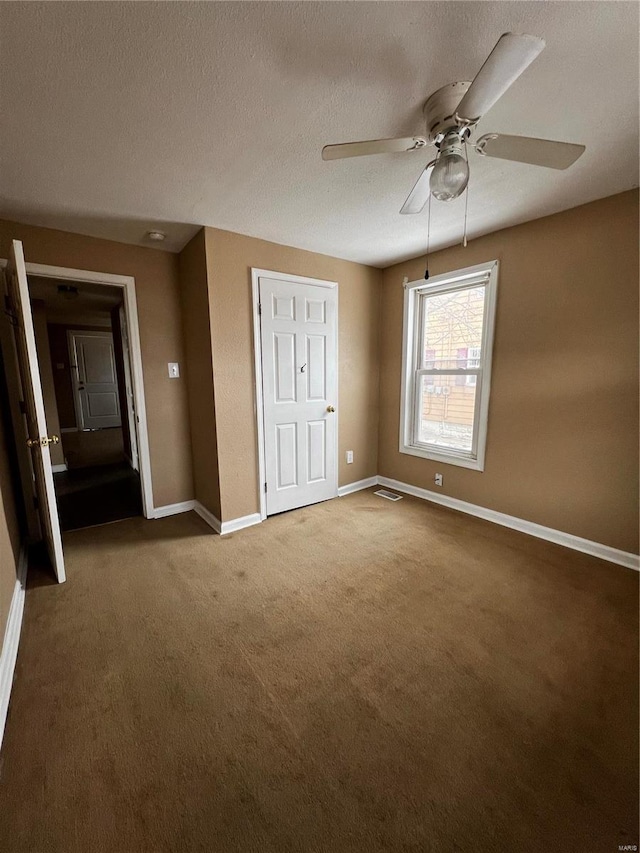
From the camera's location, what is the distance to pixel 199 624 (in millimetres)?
1828

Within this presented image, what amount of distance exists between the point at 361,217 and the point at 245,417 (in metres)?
1.75

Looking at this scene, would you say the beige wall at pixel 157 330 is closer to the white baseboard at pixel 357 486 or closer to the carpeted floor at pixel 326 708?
the carpeted floor at pixel 326 708

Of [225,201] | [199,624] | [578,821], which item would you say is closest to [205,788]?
[199,624]

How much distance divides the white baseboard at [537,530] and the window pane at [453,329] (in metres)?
1.16

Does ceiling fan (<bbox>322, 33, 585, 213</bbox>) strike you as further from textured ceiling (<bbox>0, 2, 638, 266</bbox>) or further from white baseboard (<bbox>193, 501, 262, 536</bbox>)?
white baseboard (<bbox>193, 501, 262, 536</bbox>)

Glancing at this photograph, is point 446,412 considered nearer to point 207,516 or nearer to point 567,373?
point 567,373

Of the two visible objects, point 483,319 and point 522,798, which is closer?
point 522,798

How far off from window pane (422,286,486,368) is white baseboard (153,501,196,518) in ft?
9.02

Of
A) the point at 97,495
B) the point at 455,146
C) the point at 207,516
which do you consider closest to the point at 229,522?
the point at 207,516

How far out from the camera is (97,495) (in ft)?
12.3

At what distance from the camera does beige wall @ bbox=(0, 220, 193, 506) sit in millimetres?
2577

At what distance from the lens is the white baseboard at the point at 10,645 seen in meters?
1.36

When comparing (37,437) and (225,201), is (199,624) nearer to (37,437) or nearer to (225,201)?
(37,437)

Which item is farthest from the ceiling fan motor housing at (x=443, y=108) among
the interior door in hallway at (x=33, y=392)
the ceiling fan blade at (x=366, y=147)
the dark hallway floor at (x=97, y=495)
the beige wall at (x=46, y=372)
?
the beige wall at (x=46, y=372)
